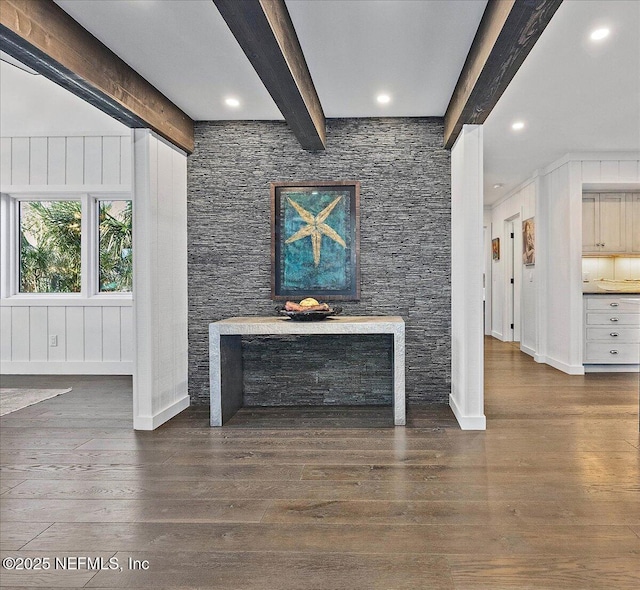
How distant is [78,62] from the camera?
2.62m

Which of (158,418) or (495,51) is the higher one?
(495,51)

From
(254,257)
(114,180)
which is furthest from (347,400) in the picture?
(114,180)

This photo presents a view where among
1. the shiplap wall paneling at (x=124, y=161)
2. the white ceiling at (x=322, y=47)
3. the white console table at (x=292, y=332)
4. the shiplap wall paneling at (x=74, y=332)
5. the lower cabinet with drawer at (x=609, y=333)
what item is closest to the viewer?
the white ceiling at (x=322, y=47)

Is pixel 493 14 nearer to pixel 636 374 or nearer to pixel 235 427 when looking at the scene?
pixel 235 427

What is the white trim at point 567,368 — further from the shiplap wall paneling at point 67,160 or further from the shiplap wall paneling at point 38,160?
the shiplap wall paneling at point 38,160

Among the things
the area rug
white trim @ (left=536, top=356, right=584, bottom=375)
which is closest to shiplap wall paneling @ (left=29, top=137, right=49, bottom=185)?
the area rug

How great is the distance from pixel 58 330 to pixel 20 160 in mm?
1952

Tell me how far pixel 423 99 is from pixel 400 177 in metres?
0.68

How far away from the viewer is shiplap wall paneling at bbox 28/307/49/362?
5.68 metres

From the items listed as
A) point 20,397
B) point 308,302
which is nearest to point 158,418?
point 308,302

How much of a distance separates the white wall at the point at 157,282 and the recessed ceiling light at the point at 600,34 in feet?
9.42

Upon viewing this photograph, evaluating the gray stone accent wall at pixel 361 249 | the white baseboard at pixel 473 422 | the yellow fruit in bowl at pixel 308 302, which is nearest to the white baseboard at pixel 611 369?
the gray stone accent wall at pixel 361 249

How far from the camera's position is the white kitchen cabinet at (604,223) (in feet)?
20.5

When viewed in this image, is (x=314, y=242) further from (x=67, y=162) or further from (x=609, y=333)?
(x=609, y=333)
